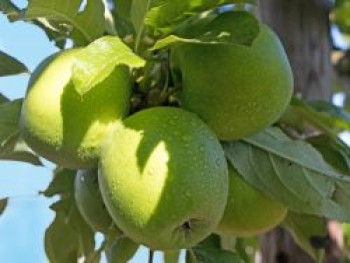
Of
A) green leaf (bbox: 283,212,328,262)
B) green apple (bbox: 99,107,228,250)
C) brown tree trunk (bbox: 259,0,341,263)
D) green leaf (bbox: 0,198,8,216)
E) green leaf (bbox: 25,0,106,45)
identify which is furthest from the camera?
brown tree trunk (bbox: 259,0,341,263)

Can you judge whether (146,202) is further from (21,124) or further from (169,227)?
(21,124)

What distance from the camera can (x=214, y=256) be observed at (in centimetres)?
103

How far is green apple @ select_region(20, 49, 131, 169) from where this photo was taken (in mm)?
829

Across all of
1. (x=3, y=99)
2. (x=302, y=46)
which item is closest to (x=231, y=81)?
(x=3, y=99)

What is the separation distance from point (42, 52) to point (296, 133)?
1.44 ft

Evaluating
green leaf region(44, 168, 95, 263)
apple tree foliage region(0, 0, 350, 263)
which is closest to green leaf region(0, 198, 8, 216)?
apple tree foliage region(0, 0, 350, 263)

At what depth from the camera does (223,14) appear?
34.7 inches

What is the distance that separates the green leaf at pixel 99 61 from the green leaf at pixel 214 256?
12.9 inches

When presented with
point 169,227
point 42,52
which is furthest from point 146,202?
point 42,52

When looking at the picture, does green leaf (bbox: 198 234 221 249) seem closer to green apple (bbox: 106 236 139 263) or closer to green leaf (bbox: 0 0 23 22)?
green apple (bbox: 106 236 139 263)

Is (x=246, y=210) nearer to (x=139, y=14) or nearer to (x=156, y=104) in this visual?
(x=156, y=104)

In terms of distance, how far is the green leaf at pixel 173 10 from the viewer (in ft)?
2.88

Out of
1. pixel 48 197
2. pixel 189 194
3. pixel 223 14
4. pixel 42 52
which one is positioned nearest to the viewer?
pixel 189 194

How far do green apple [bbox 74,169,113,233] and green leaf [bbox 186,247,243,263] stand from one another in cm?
14
